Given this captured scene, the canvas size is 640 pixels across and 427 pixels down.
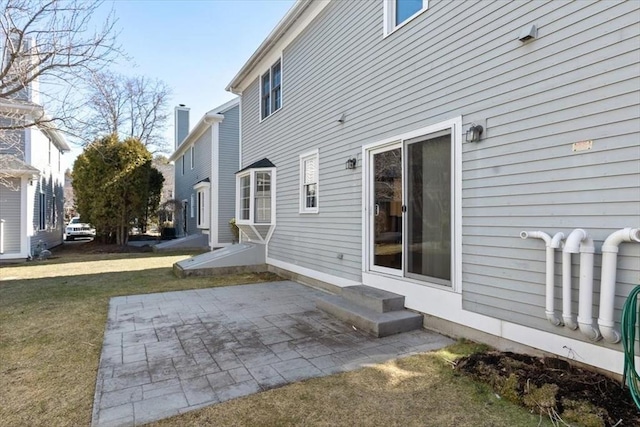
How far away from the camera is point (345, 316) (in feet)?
16.1

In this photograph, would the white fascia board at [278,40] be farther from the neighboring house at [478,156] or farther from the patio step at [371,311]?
the patio step at [371,311]

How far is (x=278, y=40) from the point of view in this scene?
29.1ft

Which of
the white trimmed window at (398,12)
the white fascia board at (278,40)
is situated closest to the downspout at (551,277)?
the white trimmed window at (398,12)

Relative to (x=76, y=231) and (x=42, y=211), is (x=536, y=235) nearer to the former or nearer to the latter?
(x=42, y=211)

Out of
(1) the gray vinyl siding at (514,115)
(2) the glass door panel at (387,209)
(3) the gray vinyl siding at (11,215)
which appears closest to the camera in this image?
(1) the gray vinyl siding at (514,115)

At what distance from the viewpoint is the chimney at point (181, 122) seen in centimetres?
2425

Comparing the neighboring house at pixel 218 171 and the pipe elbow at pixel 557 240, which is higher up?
the neighboring house at pixel 218 171

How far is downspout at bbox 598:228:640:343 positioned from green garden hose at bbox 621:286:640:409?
0.35 feet

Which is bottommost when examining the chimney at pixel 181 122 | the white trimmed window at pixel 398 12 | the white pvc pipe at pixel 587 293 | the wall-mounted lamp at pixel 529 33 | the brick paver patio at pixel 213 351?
the brick paver patio at pixel 213 351

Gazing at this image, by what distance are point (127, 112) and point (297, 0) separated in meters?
24.2

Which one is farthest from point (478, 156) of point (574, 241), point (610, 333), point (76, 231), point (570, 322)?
point (76, 231)

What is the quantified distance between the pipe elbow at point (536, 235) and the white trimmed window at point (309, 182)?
14.4 feet

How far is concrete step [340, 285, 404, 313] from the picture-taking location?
15.8ft

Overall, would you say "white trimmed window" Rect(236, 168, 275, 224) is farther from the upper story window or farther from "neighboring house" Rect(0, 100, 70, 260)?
"neighboring house" Rect(0, 100, 70, 260)
